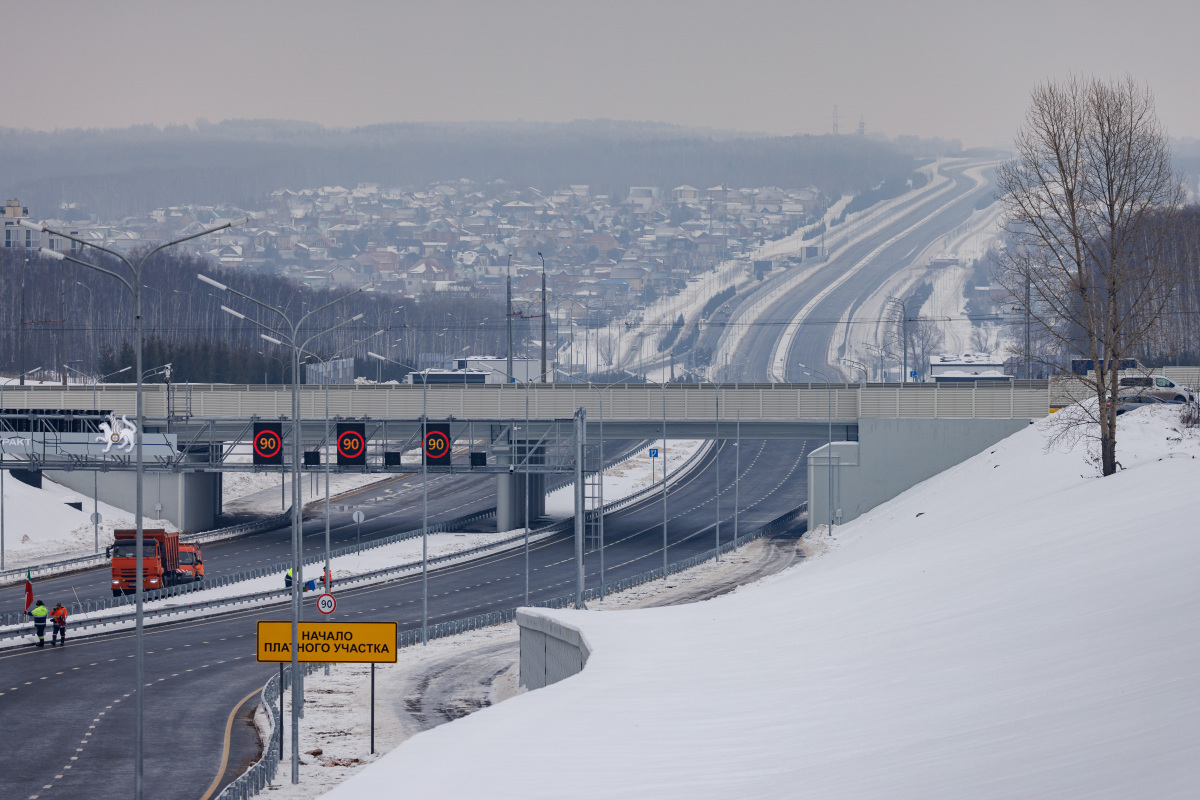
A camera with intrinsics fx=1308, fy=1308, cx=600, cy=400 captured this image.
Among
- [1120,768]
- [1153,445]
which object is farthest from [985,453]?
[1120,768]

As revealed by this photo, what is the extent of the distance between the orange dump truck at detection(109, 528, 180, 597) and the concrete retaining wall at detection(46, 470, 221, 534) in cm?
2275

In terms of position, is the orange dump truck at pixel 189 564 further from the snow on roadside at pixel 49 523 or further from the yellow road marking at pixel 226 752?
the yellow road marking at pixel 226 752

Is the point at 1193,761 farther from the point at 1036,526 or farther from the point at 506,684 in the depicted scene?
the point at 506,684

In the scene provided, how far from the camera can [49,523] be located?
3169 inches

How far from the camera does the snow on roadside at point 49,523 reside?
75.5 metres

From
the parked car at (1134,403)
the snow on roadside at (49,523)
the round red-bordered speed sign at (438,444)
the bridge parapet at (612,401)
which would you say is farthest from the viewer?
the bridge parapet at (612,401)

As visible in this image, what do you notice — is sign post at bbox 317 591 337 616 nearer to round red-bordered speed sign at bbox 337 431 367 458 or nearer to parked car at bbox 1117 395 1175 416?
round red-bordered speed sign at bbox 337 431 367 458

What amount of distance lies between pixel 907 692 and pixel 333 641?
14640mm

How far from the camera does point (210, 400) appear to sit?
87000mm

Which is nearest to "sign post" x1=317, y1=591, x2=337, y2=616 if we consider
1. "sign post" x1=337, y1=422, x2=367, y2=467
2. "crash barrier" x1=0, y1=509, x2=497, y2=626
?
"crash barrier" x1=0, y1=509, x2=497, y2=626

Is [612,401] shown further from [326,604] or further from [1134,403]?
[326,604]

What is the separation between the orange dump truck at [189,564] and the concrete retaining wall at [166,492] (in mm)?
21471

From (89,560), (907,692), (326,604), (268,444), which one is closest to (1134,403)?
(268,444)

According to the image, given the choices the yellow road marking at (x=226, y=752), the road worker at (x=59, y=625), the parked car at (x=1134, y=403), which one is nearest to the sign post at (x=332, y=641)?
the yellow road marking at (x=226, y=752)
